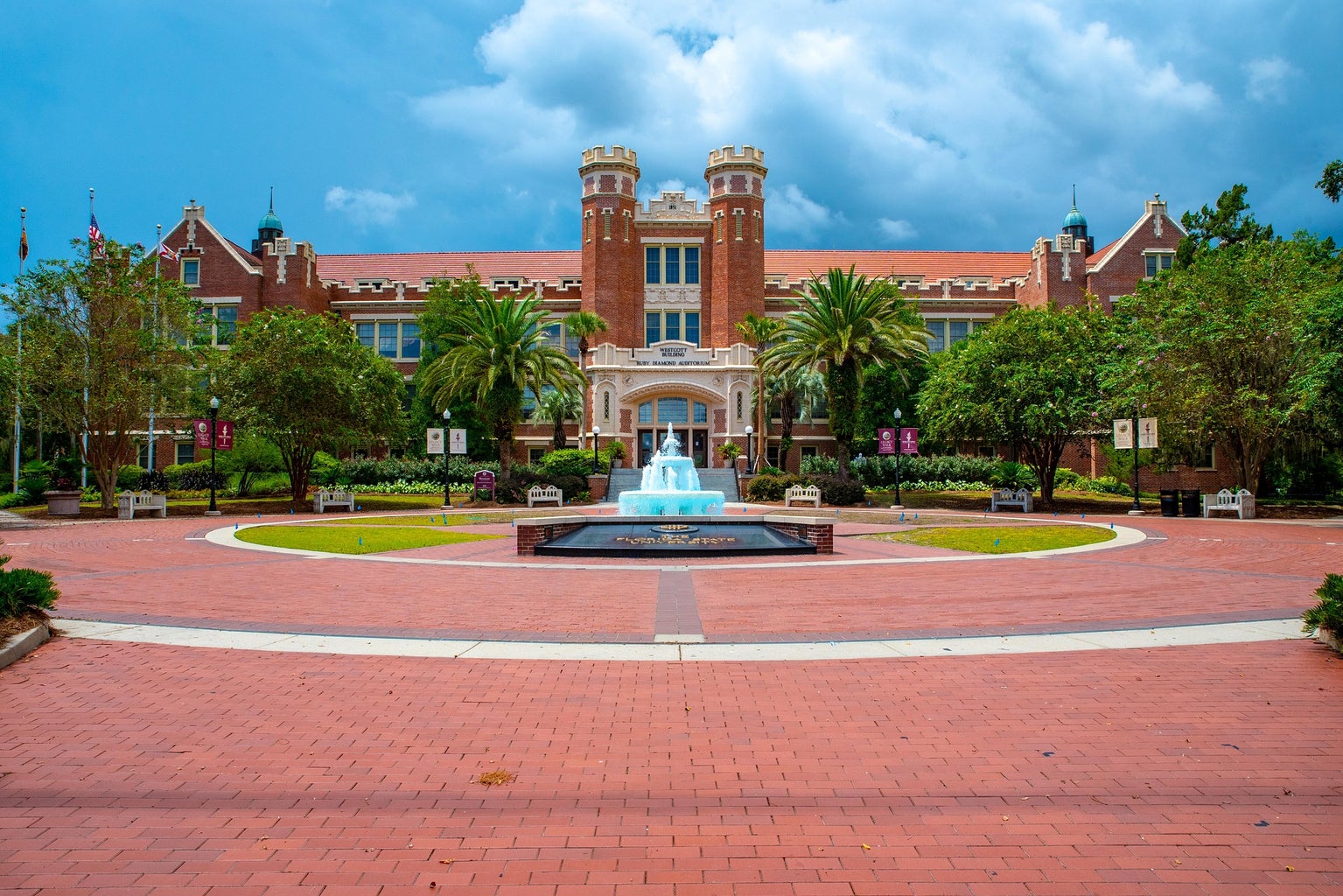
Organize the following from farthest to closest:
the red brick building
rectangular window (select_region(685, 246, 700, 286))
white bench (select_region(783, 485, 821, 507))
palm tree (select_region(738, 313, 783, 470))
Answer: rectangular window (select_region(685, 246, 700, 286))
the red brick building
palm tree (select_region(738, 313, 783, 470))
white bench (select_region(783, 485, 821, 507))

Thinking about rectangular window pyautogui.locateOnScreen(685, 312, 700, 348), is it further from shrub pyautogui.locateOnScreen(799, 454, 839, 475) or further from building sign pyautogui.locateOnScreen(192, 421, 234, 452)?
building sign pyautogui.locateOnScreen(192, 421, 234, 452)

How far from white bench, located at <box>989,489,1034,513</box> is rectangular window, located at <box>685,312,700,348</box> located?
74.1 feet

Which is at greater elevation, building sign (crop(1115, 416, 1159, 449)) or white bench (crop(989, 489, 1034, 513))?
building sign (crop(1115, 416, 1159, 449))

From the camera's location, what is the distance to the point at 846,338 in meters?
34.8

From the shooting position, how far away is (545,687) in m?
6.40

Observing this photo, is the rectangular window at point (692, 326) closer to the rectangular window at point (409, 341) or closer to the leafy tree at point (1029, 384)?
the rectangular window at point (409, 341)

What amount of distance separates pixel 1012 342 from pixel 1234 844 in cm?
3183

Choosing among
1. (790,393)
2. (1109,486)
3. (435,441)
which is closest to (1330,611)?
(435,441)

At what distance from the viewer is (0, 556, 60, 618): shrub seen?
768 cm

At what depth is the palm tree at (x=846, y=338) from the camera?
3528 cm

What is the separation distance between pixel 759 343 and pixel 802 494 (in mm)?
14849

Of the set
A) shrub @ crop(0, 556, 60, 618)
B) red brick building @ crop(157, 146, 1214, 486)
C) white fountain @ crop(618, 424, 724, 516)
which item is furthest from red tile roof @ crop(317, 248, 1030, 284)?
shrub @ crop(0, 556, 60, 618)

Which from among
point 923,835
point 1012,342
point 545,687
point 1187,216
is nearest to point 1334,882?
point 923,835

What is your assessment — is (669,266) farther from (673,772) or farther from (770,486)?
(673,772)
